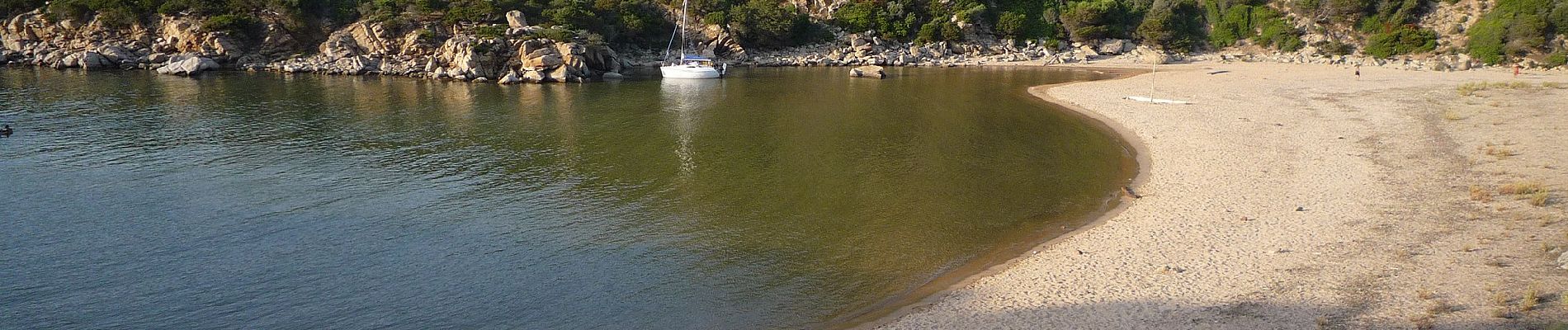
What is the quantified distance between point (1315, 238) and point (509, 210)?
1744 centimetres

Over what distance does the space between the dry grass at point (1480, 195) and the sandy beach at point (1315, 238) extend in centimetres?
4

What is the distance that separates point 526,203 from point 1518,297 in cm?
1953

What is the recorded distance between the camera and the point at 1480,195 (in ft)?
69.0

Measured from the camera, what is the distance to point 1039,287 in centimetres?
1584

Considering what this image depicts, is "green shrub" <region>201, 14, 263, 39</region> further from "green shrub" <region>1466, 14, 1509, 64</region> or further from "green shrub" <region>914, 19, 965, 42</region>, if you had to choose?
"green shrub" <region>1466, 14, 1509, 64</region>

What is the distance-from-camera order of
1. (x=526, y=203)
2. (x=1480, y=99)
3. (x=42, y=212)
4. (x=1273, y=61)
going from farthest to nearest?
(x=1273, y=61) < (x=1480, y=99) < (x=526, y=203) < (x=42, y=212)

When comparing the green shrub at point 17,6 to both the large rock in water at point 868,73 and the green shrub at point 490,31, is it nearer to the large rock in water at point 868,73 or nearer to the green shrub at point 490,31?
the green shrub at point 490,31

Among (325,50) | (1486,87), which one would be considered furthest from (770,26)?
(1486,87)

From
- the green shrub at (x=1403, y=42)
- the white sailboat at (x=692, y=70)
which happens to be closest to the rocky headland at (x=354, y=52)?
the green shrub at (x=1403, y=42)

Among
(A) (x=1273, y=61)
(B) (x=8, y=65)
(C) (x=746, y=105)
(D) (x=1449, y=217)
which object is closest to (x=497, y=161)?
(C) (x=746, y=105)

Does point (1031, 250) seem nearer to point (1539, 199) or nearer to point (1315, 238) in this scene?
point (1315, 238)

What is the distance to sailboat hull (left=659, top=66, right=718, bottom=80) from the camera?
60.5 m

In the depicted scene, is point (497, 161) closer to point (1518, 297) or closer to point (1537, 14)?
point (1518, 297)

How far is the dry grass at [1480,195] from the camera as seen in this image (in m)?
20.9
